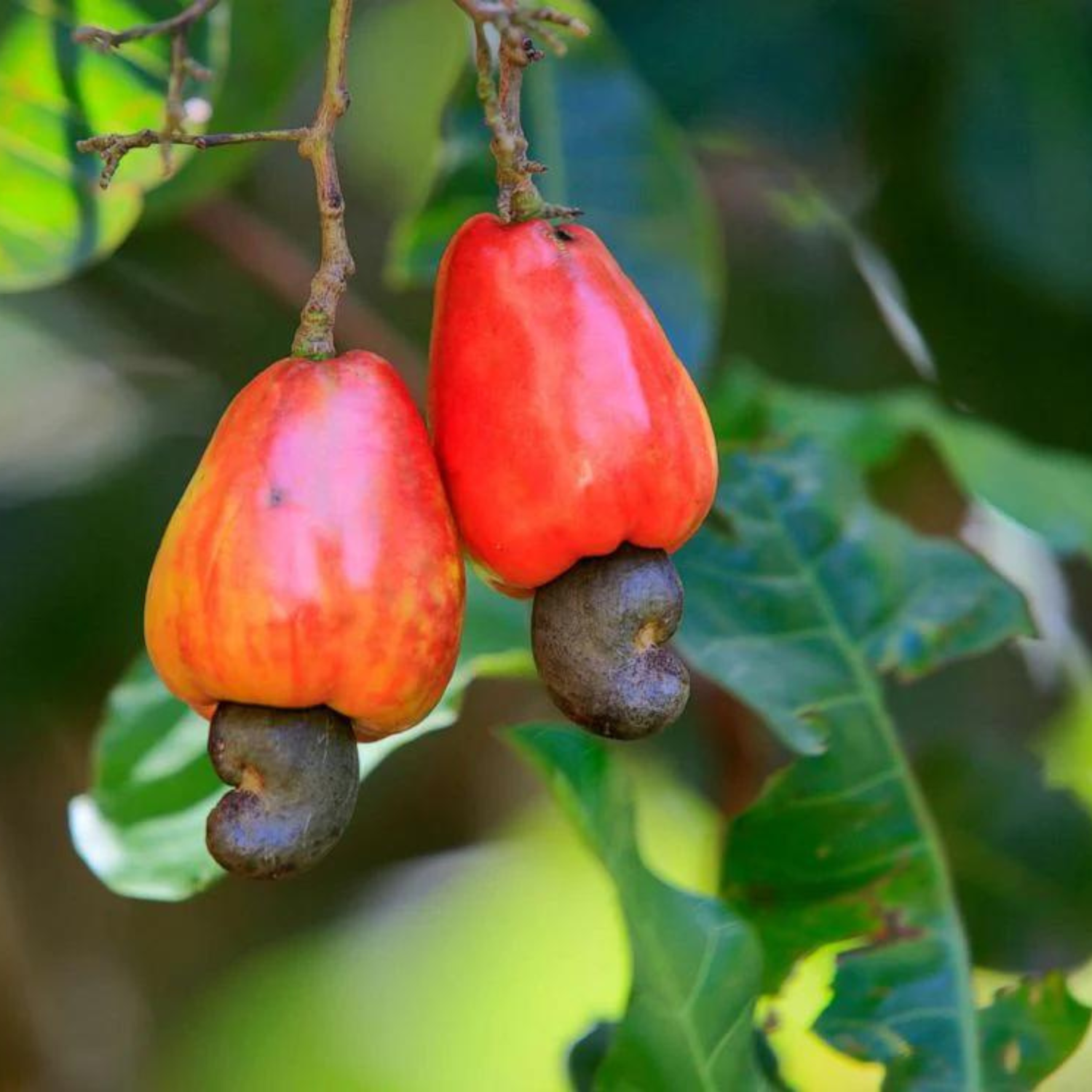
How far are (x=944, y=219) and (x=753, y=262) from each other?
37cm

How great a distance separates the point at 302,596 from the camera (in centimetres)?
78

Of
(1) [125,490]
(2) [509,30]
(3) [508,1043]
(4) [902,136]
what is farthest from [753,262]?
(2) [509,30]

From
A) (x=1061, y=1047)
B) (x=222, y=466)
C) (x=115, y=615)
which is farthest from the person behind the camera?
(x=115, y=615)

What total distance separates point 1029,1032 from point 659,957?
15.6 inches

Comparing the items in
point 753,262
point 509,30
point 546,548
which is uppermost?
point 509,30

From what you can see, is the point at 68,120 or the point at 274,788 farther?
the point at 68,120

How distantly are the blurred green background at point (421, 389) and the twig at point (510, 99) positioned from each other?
579mm

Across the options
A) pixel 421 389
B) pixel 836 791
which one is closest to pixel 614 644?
pixel 836 791

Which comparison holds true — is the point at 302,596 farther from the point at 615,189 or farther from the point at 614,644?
the point at 615,189

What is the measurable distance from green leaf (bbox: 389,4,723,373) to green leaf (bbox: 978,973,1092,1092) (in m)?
0.57

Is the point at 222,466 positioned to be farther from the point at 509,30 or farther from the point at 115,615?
the point at 115,615

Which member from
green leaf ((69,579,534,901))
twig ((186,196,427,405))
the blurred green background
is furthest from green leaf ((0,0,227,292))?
twig ((186,196,427,405))

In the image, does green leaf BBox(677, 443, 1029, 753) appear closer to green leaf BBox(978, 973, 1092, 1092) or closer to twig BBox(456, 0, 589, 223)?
green leaf BBox(978, 973, 1092, 1092)

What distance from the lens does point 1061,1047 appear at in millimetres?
1317
